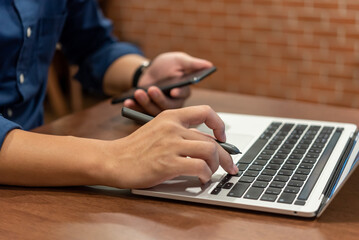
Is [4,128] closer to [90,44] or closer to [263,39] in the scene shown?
[90,44]

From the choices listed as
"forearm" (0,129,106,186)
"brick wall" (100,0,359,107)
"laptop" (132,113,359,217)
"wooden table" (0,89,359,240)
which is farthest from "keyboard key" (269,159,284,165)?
"brick wall" (100,0,359,107)

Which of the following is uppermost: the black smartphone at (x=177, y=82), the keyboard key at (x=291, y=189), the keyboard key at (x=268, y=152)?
the black smartphone at (x=177, y=82)

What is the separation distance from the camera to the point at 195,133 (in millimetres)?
752

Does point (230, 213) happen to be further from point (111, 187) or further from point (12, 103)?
point (12, 103)

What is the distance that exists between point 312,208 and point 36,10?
0.75 meters

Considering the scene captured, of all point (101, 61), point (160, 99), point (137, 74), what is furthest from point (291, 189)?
point (101, 61)

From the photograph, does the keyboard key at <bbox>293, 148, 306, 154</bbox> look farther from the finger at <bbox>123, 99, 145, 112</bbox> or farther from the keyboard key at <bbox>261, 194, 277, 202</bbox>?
the finger at <bbox>123, 99, 145, 112</bbox>

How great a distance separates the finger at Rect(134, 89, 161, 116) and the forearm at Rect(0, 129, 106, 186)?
1.03 ft

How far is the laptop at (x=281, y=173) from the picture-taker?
2.27ft

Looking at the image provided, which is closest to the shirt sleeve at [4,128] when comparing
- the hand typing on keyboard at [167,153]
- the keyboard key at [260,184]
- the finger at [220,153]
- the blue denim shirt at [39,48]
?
the blue denim shirt at [39,48]

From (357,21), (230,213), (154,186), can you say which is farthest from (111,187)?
(357,21)

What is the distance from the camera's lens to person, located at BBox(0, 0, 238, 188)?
0.73 meters

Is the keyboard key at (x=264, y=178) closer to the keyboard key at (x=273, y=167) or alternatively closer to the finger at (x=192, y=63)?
the keyboard key at (x=273, y=167)

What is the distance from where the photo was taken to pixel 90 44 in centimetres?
148
